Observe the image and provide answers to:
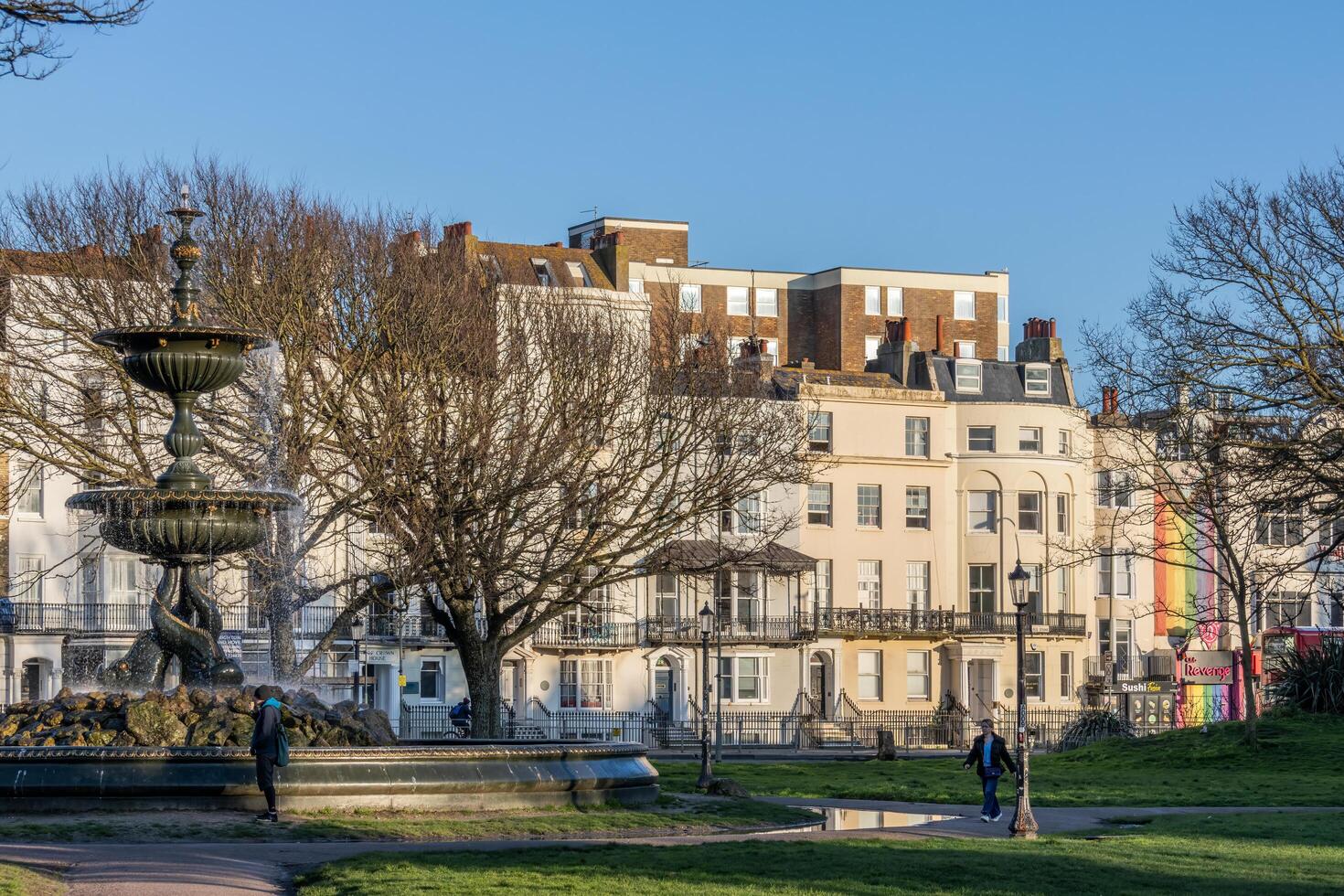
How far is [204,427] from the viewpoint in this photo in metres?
38.4

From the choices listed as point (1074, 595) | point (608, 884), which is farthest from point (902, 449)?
point (608, 884)

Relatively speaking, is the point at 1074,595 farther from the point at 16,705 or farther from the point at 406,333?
the point at 16,705

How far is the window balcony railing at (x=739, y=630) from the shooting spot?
6425 centimetres

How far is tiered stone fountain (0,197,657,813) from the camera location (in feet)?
70.6

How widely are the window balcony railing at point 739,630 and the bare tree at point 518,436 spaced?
20.5 m

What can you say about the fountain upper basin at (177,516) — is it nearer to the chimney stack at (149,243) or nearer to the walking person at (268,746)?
the walking person at (268,746)

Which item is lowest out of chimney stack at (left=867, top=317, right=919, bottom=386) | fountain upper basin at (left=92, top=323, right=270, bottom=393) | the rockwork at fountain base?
the rockwork at fountain base

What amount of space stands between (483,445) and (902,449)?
32.8 meters

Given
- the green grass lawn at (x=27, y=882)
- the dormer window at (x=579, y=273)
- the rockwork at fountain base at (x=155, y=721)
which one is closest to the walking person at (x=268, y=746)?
the rockwork at fountain base at (x=155, y=721)

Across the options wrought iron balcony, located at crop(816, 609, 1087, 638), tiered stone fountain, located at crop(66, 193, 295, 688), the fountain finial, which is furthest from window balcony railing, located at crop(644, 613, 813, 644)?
the fountain finial

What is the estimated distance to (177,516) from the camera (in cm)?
2298

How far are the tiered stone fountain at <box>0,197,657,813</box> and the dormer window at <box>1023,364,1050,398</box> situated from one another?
1962 inches

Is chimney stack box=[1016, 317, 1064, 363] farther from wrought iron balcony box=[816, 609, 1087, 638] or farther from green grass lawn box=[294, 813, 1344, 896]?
green grass lawn box=[294, 813, 1344, 896]

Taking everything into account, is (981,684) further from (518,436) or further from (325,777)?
(325,777)
